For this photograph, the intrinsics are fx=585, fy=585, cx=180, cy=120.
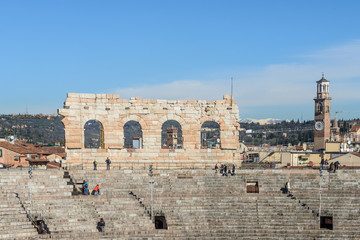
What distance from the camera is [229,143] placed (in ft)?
139

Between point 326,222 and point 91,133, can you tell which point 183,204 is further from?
point 91,133

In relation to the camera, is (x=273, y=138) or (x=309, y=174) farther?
(x=273, y=138)

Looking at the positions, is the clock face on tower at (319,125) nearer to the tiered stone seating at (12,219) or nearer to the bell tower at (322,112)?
the bell tower at (322,112)

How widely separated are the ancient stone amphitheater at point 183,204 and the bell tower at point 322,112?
92735mm

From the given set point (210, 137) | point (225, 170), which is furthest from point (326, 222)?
point (210, 137)

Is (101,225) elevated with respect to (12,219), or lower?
lower

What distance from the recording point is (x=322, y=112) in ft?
452

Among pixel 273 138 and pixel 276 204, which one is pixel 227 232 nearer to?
pixel 276 204

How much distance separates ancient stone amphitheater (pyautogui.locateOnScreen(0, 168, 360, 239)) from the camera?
3278 cm

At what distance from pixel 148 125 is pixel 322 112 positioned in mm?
103060

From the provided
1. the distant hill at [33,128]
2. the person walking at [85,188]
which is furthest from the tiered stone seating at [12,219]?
the distant hill at [33,128]

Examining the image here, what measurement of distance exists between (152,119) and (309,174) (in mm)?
11566

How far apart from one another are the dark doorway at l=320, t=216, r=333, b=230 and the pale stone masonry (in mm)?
8104

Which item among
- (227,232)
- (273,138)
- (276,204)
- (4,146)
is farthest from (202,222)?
(273,138)
